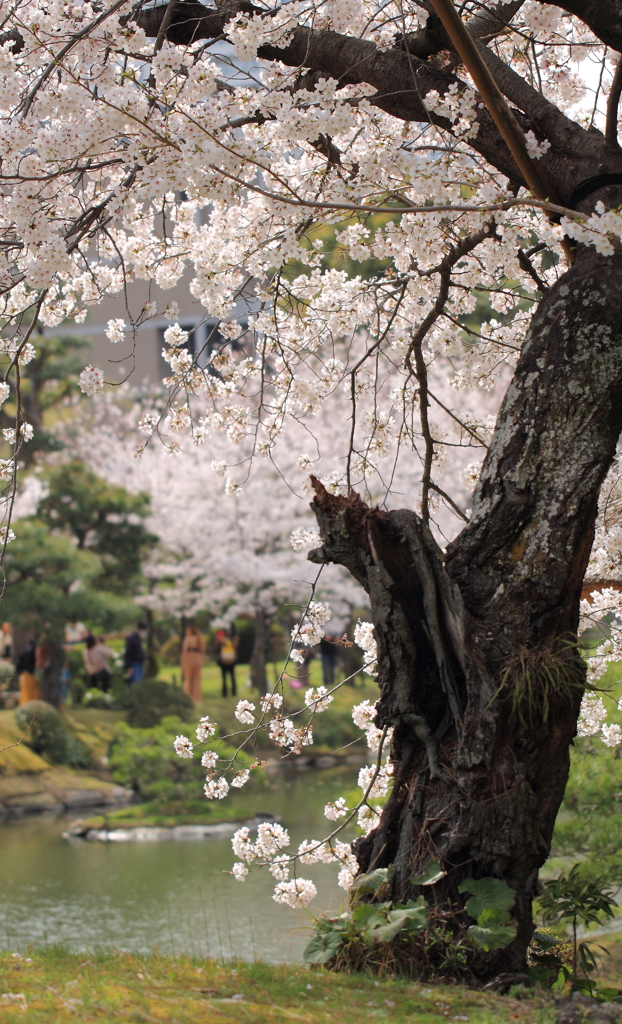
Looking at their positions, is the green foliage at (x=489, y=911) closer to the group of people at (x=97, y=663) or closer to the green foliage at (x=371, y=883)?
the green foliage at (x=371, y=883)

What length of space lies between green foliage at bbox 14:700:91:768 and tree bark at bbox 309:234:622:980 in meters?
9.46

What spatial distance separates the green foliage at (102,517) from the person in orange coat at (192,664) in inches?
49.9

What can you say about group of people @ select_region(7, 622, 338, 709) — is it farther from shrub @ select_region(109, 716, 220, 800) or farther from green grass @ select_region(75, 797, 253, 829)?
green grass @ select_region(75, 797, 253, 829)

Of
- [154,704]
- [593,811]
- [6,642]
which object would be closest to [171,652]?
[6,642]

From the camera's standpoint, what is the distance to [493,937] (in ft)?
7.20

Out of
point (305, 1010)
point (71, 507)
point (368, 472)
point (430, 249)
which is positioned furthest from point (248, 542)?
point (305, 1010)

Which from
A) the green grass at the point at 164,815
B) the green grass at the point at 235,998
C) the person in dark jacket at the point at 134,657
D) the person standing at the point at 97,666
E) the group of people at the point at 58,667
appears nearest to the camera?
the green grass at the point at 235,998

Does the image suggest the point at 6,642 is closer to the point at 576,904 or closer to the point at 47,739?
the point at 47,739

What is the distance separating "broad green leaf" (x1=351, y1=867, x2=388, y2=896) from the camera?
2412mm

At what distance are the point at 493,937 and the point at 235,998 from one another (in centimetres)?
66

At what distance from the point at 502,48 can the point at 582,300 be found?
217 cm

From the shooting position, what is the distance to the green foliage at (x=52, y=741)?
11.2 meters

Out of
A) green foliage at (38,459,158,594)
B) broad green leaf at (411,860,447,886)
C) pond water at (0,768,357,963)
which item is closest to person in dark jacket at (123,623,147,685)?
green foliage at (38,459,158,594)

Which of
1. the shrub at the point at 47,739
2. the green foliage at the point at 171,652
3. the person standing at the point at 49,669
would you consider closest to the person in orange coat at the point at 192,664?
the person standing at the point at 49,669
